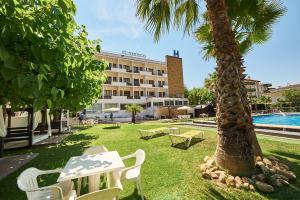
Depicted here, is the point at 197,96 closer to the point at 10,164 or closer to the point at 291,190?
the point at 10,164

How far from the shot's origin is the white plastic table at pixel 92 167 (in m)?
3.69

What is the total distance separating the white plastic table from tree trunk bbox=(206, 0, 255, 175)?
9.42 ft

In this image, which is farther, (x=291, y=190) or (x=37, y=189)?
(x=291, y=190)

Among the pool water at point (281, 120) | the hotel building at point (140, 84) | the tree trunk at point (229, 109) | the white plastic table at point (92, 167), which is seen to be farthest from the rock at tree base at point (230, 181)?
the hotel building at point (140, 84)

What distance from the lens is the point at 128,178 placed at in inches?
171

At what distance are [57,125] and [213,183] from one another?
17.5 meters

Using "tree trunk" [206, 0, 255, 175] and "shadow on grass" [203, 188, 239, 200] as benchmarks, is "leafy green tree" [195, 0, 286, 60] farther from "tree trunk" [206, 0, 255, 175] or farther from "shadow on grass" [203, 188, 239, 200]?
"shadow on grass" [203, 188, 239, 200]

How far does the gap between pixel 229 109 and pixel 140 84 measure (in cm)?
4162

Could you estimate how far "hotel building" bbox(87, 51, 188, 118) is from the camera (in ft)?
133

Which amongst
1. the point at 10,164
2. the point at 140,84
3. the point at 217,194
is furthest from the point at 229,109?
the point at 140,84

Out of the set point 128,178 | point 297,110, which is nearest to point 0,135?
point 128,178

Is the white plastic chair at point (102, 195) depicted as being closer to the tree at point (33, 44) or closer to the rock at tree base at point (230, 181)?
the tree at point (33, 44)

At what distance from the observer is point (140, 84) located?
46500mm

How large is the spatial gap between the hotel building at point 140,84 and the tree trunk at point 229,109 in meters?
33.8
